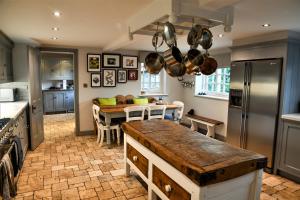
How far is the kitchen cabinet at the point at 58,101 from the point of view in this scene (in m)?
7.28

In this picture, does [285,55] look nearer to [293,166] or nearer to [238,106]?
[238,106]

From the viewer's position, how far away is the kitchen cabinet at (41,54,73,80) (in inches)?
292

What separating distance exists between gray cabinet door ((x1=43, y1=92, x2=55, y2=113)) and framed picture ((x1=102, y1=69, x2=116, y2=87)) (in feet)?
10.6

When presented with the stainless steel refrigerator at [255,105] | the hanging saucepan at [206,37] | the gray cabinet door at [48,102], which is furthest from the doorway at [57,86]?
the hanging saucepan at [206,37]

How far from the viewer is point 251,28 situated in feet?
9.31

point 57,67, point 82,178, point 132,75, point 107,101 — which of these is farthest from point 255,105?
point 57,67

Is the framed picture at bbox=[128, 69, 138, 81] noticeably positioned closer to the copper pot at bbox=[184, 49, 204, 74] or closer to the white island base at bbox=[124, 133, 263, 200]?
the copper pot at bbox=[184, 49, 204, 74]

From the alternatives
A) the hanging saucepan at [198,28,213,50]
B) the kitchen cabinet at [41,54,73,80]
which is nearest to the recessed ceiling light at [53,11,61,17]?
the hanging saucepan at [198,28,213,50]

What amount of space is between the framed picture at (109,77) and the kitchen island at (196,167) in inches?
119

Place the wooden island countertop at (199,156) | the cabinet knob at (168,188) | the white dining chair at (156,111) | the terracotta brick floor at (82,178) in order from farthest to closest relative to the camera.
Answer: the white dining chair at (156,111) < the terracotta brick floor at (82,178) < the cabinet knob at (168,188) < the wooden island countertop at (199,156)

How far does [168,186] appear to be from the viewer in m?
1.86

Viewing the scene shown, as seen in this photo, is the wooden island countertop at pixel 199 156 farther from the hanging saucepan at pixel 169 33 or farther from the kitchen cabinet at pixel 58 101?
the kitchen cabinet at pixel 58 101

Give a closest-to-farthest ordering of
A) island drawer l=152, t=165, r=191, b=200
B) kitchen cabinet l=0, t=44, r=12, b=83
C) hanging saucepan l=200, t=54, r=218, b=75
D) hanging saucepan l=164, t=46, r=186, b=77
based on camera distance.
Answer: island drawer l=152, t=165, r=191, b=200, hanging saucepan l=164, t=46, r=186, b=77, hanging saucepan l=200, t=54, r=218, b=75, kitchen cabinet l=0, t=44, r=12, b=83

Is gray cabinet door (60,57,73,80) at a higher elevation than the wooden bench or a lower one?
higher
